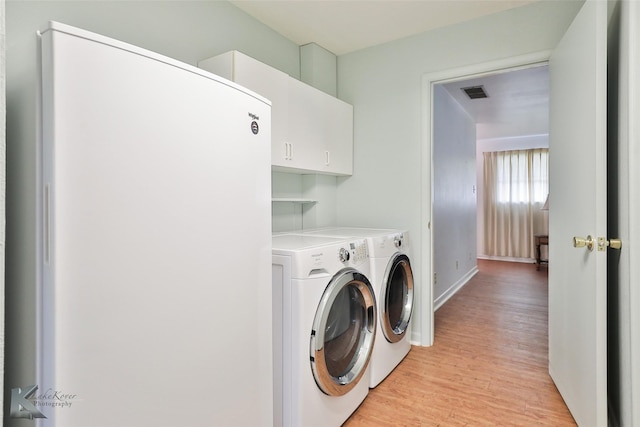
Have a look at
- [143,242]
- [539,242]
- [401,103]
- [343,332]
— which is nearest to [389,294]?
[343,332]

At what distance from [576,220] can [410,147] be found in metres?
1.29

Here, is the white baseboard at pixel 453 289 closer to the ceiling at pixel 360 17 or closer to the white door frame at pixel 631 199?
the white door frame at pixel 631 199

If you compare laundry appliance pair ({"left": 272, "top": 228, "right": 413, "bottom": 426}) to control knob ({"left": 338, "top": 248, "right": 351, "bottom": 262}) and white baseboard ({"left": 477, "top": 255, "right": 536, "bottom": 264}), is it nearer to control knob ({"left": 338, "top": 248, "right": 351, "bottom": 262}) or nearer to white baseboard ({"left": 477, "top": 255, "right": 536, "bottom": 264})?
control knob ({"left": 338, "top": 248, "right": 351, "bottom": 262})

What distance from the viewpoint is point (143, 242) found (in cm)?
88

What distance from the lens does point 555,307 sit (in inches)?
81.8

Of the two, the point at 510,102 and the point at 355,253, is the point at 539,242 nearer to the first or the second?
the point at 510,102

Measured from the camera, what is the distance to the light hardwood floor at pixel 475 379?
72.1 inches

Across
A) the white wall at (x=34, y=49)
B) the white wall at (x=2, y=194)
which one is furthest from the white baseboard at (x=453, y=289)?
the white wall at (x=2, y=194)

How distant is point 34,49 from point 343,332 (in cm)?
162

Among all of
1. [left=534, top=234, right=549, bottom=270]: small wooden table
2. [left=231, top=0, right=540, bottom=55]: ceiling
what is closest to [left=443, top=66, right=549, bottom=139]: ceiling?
[left=231, top=0, right=540, bottom=55]: ceiling

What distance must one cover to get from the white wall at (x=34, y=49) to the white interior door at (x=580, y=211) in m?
1.81

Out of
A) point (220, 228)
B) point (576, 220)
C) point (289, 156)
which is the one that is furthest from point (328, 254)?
point (576, 220)

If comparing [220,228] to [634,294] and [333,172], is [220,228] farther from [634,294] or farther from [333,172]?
[333,172]

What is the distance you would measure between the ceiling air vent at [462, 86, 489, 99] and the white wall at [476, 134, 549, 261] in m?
3.01
